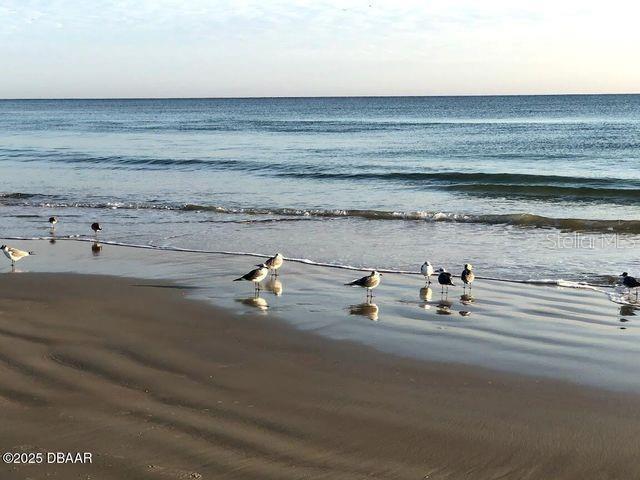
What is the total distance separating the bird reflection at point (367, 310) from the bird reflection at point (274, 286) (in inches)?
56.8

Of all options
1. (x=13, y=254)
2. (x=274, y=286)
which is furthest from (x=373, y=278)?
(x=13, y=254)

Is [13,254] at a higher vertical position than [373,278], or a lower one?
lower

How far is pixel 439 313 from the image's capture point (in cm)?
1087

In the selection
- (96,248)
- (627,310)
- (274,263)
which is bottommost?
(96,248)

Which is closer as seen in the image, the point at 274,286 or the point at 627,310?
the point at 627,310

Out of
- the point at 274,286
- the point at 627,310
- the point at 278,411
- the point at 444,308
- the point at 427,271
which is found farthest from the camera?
the point at 427,271

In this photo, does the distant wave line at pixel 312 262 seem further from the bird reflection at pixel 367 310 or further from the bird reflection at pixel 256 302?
the bird reflection at pixel 256 302

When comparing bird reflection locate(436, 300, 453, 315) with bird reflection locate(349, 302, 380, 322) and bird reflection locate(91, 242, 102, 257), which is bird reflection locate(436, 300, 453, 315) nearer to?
bird reflection locate(349, 302, 380, 322)

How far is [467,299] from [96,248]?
8346mm

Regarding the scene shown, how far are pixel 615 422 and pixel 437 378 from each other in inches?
70.5

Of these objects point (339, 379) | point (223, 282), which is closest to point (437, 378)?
point (339, 379)

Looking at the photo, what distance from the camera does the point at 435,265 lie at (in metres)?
14.8

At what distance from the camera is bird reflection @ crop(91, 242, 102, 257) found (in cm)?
1577

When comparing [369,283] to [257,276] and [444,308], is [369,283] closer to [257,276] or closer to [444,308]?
[444,308]
